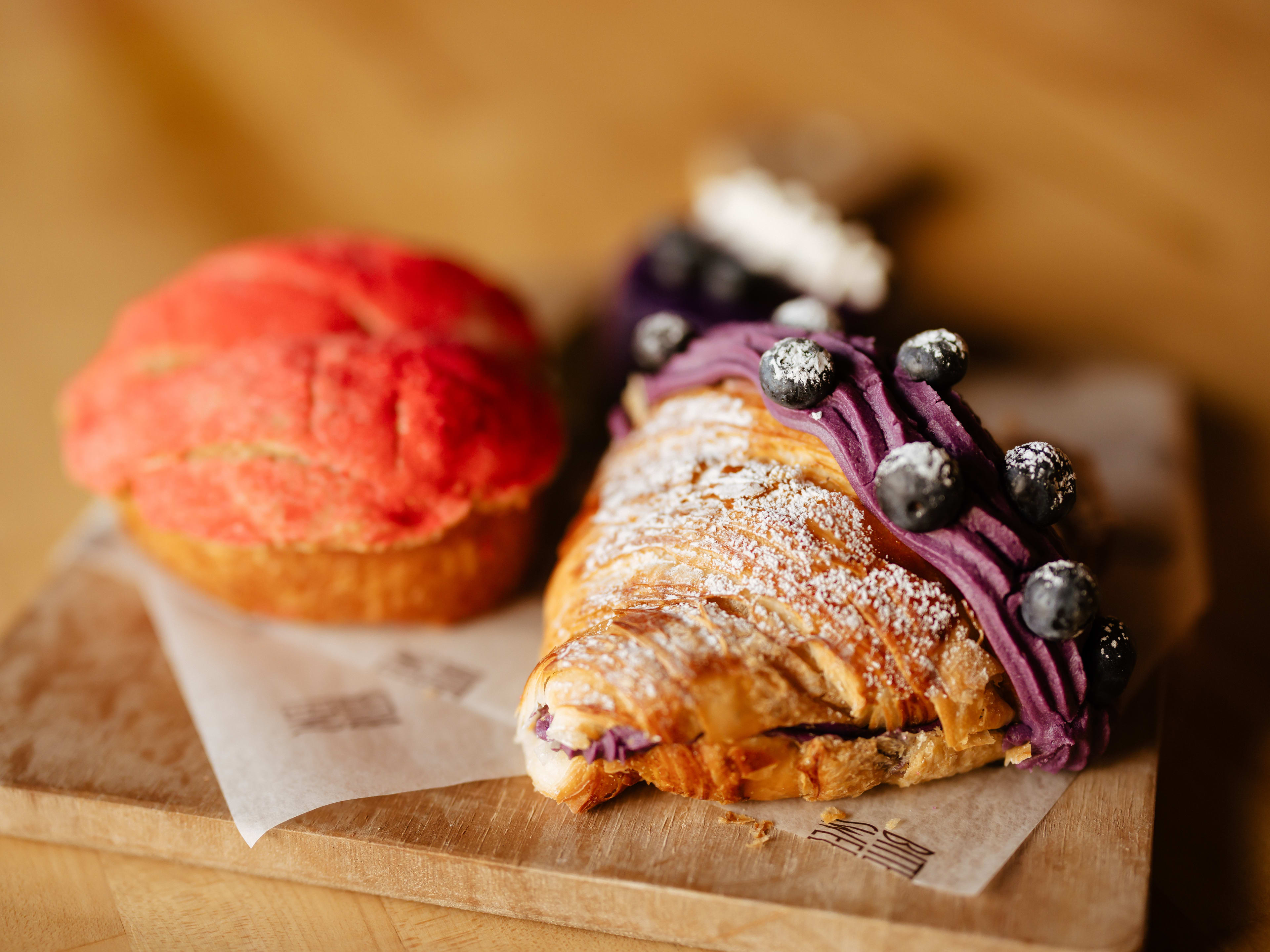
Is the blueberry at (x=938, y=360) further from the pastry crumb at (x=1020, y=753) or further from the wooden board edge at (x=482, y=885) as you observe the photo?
the wooden board edge at (x=482, y=885)

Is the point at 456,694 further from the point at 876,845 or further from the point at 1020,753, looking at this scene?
the point at 1020,753

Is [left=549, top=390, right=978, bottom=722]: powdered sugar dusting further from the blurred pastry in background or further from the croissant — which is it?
the blurred pastry in background

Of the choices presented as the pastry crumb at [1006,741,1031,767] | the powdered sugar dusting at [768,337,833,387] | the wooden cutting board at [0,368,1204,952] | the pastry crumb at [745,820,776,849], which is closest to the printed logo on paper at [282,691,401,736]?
the wooden cutting board at [0,368,1204,952]

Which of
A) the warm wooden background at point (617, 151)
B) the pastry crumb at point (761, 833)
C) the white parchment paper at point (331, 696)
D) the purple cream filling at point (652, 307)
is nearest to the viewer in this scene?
the pastry crumb at point (761, 833)

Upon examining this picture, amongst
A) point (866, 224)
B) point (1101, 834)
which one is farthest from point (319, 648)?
point (866, 224)

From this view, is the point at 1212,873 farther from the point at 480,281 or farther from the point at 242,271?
the point at 242,271

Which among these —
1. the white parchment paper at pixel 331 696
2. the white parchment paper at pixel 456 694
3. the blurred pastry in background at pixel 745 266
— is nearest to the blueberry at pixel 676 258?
the blurred pastry in background at pixel 745 266
